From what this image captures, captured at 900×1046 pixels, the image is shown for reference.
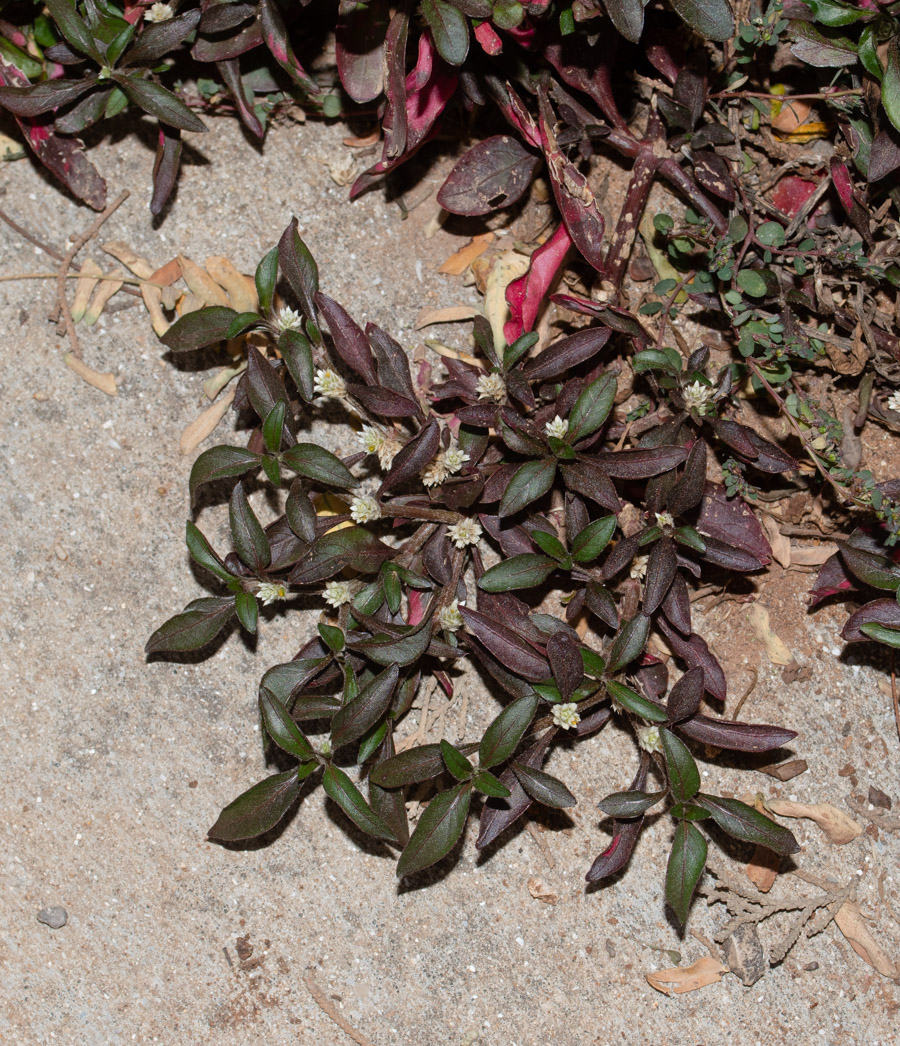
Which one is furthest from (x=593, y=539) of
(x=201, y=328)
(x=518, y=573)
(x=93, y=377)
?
(x=93, y=377)

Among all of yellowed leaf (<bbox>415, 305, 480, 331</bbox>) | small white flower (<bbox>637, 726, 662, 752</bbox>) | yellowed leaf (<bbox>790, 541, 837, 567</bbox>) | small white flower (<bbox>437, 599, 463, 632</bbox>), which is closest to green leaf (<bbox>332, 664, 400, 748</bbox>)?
small white flower (<bbox>437, 599, 463, 632</bbox>)

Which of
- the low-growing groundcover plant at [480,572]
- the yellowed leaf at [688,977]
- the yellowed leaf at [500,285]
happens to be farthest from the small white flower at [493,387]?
the yellowed leaf at [688,977]

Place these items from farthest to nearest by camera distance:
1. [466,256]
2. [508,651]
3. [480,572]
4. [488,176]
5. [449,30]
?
1. [466,256]
2. [488,176]
3. [480,572]
4. [508,651]
5. [449,30]

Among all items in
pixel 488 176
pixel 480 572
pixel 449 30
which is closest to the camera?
pixel 449 30

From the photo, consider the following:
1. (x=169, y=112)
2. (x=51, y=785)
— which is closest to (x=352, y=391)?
(x=169, y=112)

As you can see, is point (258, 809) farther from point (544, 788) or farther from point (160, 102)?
point (160, 102)

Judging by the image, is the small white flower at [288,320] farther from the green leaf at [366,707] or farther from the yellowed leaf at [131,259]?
the green leaf at [366,707]
